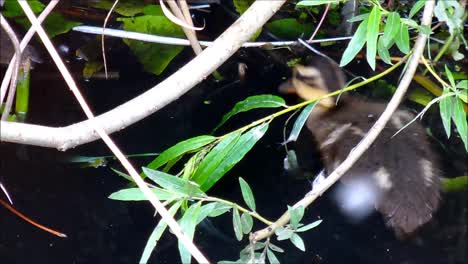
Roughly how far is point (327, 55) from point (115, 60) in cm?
66

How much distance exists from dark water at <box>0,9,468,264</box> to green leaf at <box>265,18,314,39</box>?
0.37 metres

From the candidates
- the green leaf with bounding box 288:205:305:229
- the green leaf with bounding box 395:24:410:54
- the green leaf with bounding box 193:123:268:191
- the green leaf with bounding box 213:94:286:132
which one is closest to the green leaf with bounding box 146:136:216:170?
the green leaf with bounding box 193:123:268:191

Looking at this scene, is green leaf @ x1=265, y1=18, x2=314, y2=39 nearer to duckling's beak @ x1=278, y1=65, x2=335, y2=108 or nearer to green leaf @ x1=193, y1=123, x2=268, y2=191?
duckling's beak @ x1=278, y1=65, x2=335, y2=108

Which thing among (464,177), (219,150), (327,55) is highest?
(219,150)

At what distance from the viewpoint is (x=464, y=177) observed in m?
1.67

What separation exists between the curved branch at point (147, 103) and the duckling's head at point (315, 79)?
1.00m

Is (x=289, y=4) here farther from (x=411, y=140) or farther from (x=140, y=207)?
(x=140, y=207)

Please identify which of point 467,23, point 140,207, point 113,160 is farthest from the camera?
point 467,23

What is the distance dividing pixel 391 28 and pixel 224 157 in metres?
0.36

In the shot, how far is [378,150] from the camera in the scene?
67.6 inches

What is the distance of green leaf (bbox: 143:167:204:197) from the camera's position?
100cm

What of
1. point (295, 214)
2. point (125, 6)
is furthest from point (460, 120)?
point (125, 6)

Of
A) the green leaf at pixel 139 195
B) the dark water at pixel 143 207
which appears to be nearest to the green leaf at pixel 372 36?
the green leaf at pixel 139 195

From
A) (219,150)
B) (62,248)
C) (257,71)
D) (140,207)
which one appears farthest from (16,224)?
(257,71)
